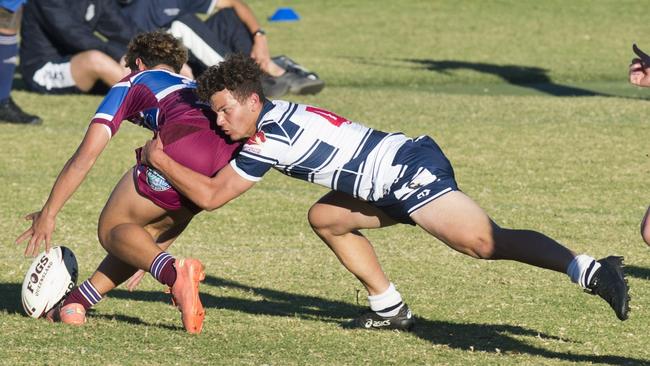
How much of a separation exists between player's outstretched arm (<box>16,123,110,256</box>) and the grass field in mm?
485

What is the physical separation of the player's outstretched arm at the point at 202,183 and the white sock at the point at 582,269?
4.72 ft

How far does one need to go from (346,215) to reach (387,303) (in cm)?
50

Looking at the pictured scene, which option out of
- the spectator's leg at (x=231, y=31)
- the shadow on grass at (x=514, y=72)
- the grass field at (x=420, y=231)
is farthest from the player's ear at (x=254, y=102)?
the shadow on grass at (x=514, y=72)

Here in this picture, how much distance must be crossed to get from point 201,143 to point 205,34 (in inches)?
312

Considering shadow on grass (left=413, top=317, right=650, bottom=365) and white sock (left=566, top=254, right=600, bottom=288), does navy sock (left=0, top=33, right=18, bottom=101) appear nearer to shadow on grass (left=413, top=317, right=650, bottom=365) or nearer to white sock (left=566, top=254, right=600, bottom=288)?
shadow on grass (left=413, top=317, right=650, bottom=365)

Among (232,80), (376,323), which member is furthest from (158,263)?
(376,323)

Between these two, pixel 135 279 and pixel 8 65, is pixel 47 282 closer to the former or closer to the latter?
pixel 135 279

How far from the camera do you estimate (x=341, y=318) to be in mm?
6406

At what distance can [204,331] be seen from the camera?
5996 mm

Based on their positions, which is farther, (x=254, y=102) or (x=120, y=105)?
(x=120, y=105)

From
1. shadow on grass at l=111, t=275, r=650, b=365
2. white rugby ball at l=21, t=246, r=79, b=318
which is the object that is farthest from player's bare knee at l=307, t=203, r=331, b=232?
white rugby ball at l=21, t=246, r=79, b=318

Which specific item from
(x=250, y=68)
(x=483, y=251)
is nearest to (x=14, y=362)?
(x=250, y=68)

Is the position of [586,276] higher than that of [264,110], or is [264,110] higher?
[264,110]

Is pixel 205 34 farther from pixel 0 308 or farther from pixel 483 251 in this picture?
pixel 483 251
